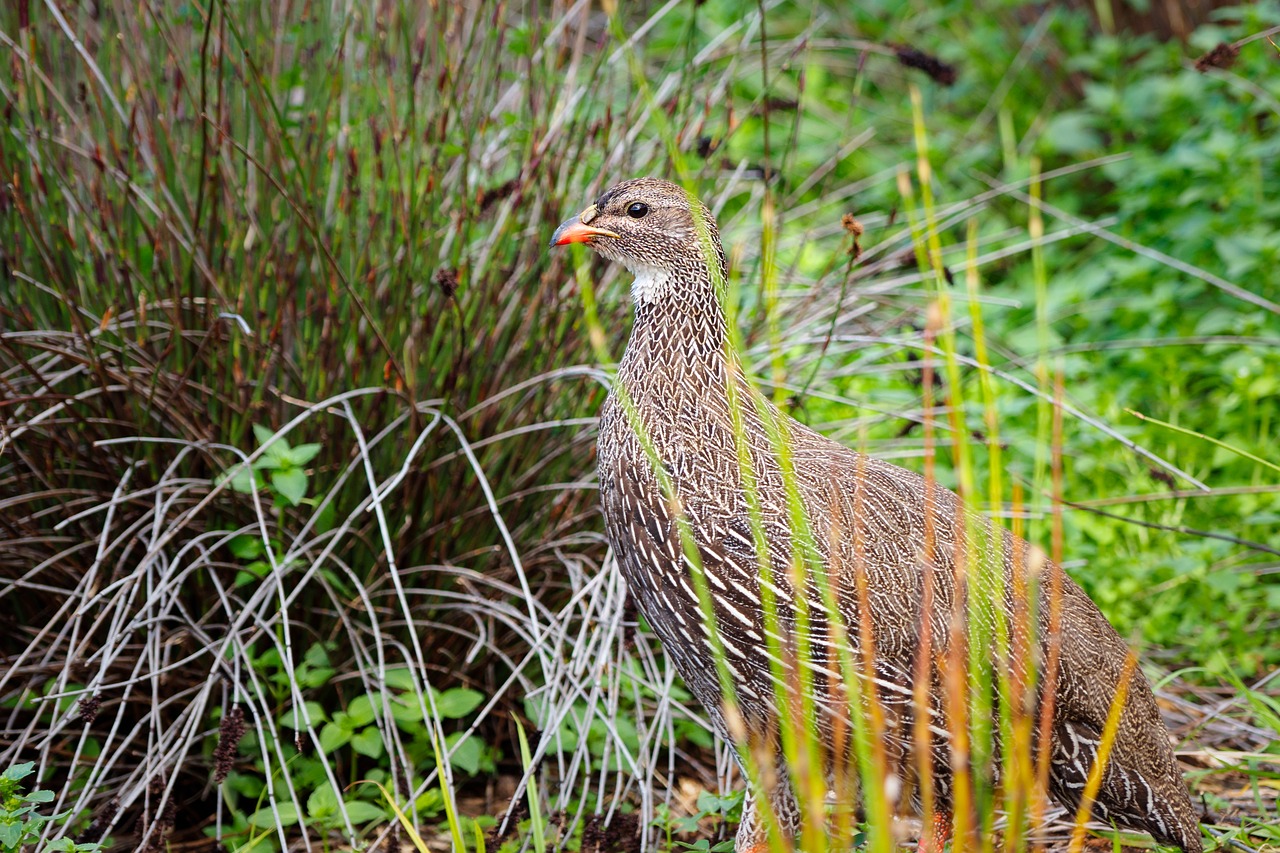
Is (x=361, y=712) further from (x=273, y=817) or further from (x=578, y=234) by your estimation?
(x=578, y=234)

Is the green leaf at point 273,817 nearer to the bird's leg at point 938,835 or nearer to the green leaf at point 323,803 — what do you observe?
the green leaf at point 323,803

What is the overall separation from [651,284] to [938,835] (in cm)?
132

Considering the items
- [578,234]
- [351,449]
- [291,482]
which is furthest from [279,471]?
[578,234]

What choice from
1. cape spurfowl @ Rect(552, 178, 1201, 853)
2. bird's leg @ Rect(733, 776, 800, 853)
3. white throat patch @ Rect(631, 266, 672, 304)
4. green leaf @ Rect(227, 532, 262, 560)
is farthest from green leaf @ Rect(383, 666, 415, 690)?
Answer: white throat patch @ Rect(631, 266, 672, 304)

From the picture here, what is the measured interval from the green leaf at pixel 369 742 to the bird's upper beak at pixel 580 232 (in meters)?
1.20

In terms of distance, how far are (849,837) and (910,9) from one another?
5.80 meters

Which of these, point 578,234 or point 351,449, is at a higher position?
point 578,234

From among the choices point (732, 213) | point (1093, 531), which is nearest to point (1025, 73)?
point (732, 213)

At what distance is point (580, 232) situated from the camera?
2.99 m

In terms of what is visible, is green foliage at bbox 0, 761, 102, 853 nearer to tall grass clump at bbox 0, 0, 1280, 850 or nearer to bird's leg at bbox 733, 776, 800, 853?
tall grass clump at bbox 0, 0, 1280, 850

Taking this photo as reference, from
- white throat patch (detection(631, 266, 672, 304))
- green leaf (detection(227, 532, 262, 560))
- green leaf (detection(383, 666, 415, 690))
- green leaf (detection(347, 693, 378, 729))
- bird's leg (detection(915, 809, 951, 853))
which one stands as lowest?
green leaf (detection(347, 693, 378, 729))

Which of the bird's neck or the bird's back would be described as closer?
the bird's back

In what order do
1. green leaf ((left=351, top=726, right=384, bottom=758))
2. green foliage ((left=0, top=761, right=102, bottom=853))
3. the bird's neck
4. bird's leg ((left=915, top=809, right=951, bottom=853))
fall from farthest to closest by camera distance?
green leaf ((left=351, top=726, right=384, bottom=758))
the bird's neck
bird's leg ((left=915, top=809, right=951, bottom=853))
green foliage ((left=0, top=761, right=102, bottom=853))

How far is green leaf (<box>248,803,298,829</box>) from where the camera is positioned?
292 centimetres
